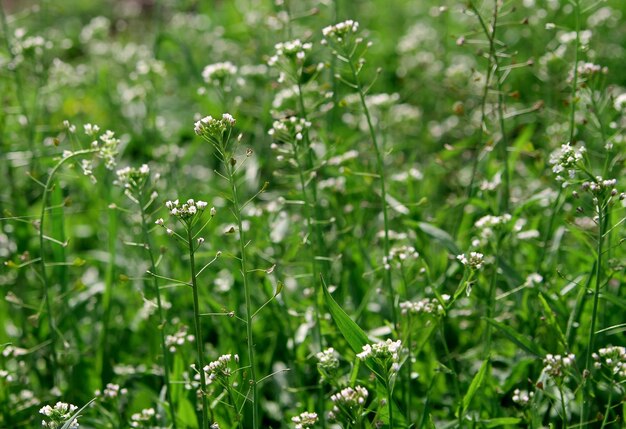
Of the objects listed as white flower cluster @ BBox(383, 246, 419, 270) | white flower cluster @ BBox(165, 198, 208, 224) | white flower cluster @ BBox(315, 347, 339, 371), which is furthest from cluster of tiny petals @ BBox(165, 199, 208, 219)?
white flower cluster @ BBox(383, 246, 419, 270)

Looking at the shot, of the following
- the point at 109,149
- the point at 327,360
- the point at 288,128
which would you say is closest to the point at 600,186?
the point at 327,360

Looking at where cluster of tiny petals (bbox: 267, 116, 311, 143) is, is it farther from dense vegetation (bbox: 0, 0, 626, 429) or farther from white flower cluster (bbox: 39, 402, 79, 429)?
white flower cluster (bbox: 39, 402, 79, 429)

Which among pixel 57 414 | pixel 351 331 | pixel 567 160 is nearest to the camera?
pixel 57 414

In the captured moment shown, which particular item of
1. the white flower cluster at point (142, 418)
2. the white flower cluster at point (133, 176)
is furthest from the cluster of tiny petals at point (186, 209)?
the white flower cluster at point (142, 418)

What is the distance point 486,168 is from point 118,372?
226 centimetres

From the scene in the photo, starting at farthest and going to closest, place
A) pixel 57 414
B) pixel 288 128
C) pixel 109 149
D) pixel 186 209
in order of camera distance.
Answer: pixel 288 128
pixel 109 149
pixel 57 414
pixel 186 209

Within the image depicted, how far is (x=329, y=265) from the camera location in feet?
13.4

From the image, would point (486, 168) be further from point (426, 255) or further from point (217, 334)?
point (217, 334)

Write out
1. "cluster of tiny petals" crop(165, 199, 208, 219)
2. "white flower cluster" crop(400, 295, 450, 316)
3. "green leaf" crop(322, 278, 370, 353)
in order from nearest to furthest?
"cluster of tiny petals" crop(165, 199, 208, 219), "green leaf" crop(322, 278, 370, 353), "white flower cluster" crop(400, 295, 450, 316)

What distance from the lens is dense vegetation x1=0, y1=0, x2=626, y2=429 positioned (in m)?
2.96

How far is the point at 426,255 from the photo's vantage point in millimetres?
4219

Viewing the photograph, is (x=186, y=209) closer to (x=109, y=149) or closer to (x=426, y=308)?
(x=109, y=149)

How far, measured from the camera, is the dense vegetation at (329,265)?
2.96m

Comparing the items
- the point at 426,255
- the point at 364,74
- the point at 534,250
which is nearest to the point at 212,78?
the point at 426,255
